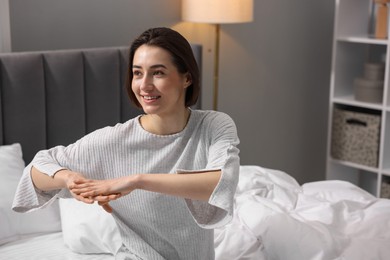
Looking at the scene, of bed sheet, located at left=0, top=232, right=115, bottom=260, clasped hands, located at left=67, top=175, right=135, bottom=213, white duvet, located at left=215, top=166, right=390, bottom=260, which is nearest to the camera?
clasped hands, located at left=67, top=175, right=135, bottom=213

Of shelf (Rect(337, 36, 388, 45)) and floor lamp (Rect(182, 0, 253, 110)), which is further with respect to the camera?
shelf (Rect(337, 36, 388, 45))

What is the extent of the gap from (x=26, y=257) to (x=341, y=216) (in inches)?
42.9

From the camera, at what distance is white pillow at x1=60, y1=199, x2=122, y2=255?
92.4 inches

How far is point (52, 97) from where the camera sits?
2865 mm

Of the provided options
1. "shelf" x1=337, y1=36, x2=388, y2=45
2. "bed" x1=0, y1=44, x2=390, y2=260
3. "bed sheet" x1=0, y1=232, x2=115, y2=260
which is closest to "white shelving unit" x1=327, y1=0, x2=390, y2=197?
"shelf" x1=337, y1=36, x2=388, y2=45

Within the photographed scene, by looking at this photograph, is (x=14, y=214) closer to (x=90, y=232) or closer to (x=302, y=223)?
(x=90, y=232)

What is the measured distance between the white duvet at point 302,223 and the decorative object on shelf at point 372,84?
1032 millimetres

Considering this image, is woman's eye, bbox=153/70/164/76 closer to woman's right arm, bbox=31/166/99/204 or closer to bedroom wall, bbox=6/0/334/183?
woman's right arm, bbox=31/166/99/204

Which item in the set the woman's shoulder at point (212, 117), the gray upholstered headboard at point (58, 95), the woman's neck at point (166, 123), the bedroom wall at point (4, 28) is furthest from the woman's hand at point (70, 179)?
the bedroom wall at point (4, 28)

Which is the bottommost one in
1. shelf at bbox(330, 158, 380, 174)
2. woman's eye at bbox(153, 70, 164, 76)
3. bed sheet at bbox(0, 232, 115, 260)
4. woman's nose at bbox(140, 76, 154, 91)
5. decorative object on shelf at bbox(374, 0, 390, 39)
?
shelf at bbox(330, 158, 380, 174)

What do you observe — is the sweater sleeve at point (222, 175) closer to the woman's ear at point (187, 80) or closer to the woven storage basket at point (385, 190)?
the woman's ear at point (187, 80)

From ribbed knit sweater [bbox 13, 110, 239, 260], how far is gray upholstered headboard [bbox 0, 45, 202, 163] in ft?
2.80

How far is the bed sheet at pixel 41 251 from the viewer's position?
2.32 meters

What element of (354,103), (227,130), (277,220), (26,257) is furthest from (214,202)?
(354,103)
